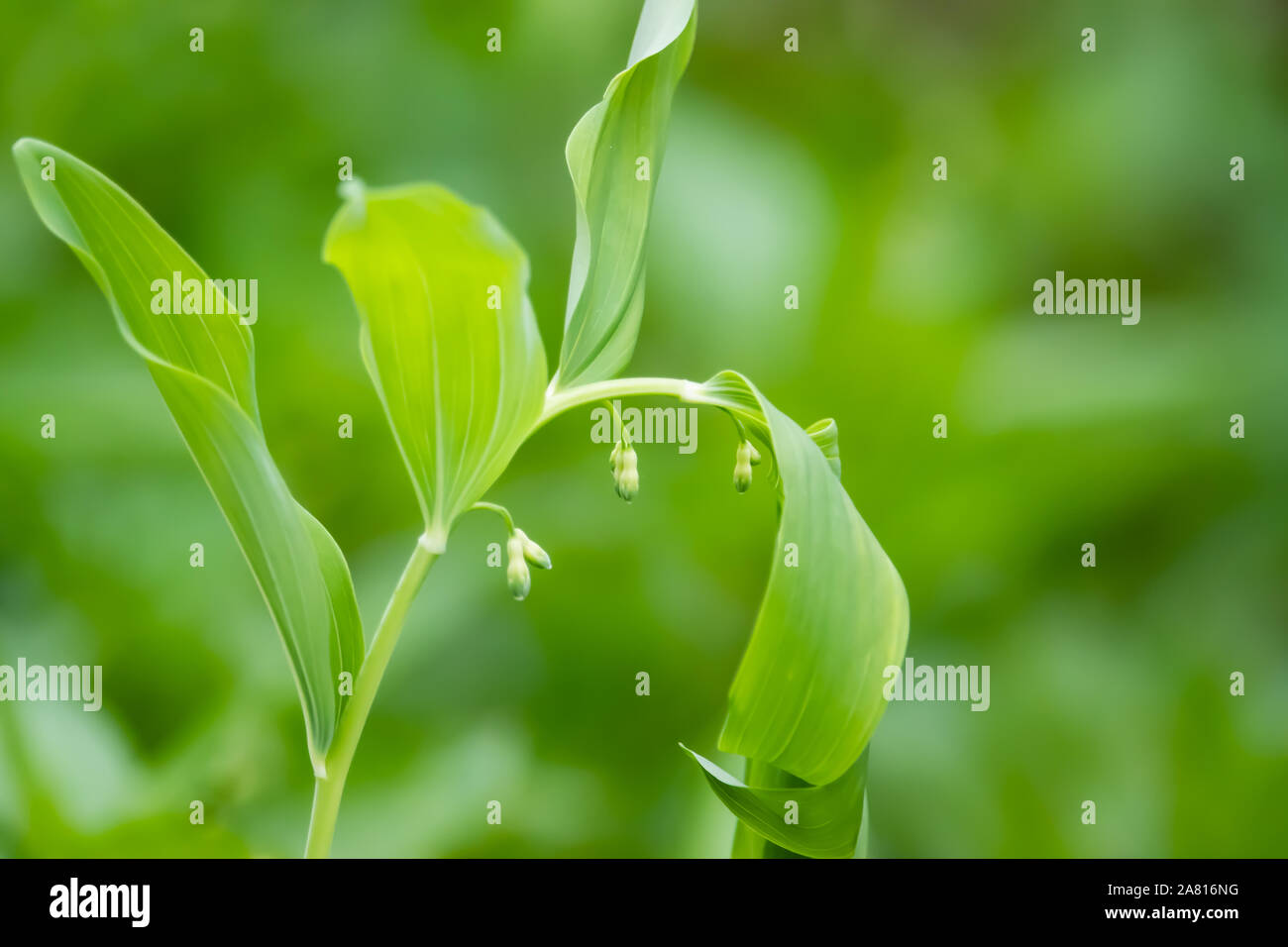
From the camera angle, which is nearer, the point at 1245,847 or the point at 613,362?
the point at 613,362

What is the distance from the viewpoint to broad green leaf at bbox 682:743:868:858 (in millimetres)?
354

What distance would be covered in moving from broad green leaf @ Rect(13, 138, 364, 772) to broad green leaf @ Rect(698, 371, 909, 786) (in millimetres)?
152

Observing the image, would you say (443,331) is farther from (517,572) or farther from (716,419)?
(716,419)

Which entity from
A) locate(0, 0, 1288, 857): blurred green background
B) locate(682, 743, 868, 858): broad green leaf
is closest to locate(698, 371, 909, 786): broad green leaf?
locate(682, 743, 868, 858): broad green leaf

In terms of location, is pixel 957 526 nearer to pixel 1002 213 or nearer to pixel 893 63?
pixel 1002 213

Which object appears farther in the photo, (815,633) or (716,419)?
(716,419)

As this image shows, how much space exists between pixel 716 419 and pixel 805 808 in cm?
58

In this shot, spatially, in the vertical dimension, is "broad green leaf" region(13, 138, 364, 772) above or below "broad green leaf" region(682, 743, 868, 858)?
above

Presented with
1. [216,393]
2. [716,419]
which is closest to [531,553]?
[216,393]

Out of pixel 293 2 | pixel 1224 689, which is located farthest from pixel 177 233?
pixel 1224 689

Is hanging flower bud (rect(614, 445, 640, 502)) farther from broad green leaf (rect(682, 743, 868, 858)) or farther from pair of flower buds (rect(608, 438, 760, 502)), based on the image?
broad green leaf (rect(682, 743, 868, 858))

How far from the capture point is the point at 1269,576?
3.30 feet

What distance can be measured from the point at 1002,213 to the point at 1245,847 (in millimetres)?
684

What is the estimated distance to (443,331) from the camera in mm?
301
